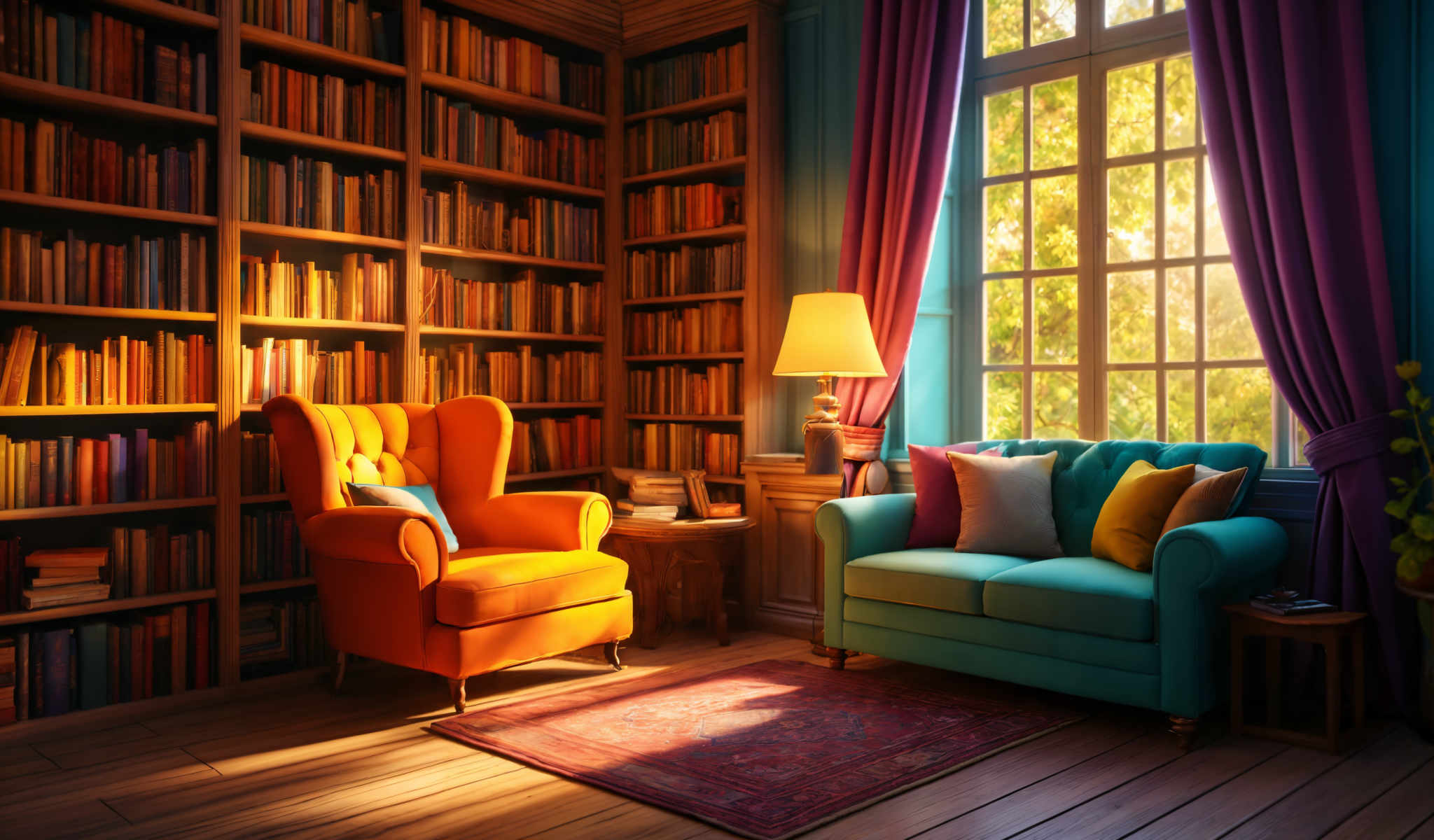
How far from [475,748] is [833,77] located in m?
3.46

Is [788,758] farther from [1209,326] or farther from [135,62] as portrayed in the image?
[135,62]

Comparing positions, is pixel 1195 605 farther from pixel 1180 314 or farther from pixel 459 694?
pixel 459 694

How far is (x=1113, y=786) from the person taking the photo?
297 centimetres

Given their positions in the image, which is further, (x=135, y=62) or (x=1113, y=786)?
(x=135, y=62)

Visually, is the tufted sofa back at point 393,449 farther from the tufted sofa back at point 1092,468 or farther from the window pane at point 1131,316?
the window pane at point 1131,316

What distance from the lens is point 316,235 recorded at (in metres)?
4.46

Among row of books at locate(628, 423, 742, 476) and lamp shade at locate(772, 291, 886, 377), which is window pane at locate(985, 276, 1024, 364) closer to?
lamp shade at locate(772, 291, 886, 377)

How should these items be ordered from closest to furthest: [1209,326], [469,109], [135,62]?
1. [135,62]
2. [1209,326]
3. [469,109]

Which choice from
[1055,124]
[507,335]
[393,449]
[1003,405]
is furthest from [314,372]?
[1055,124]

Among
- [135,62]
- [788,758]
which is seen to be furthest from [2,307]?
[788,758]

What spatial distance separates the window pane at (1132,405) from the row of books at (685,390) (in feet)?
5.60

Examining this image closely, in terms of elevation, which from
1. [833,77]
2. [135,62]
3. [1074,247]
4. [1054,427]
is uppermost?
[833,77]

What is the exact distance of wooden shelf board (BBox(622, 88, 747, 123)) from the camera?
5.30 meters

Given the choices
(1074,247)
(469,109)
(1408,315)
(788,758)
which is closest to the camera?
(788,758)
